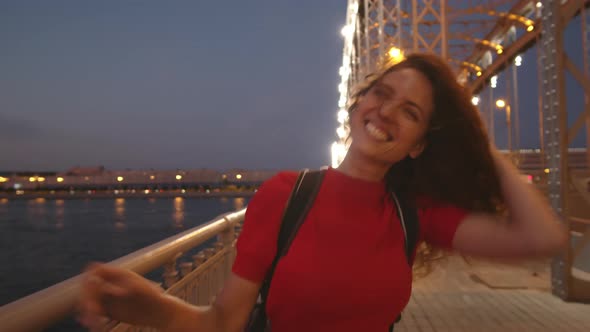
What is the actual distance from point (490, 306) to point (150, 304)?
473cm

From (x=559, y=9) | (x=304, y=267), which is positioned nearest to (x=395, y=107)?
(x=304, y=267)

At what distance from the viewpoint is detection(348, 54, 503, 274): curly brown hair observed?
1460 millimetres

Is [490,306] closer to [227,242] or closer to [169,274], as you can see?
[227,242]

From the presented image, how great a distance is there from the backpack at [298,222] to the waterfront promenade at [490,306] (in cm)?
260

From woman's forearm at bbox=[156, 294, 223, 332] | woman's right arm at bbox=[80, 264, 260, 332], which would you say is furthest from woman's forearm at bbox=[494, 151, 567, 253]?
woman's forearm at bbox=[156, 294, 223, 332]

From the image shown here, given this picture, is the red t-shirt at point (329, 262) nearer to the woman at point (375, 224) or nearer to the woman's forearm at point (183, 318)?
the woman at point (375, 224)

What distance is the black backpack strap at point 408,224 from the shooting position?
4.28 ft

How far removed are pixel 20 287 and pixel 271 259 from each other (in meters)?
27.5

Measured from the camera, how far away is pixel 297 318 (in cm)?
116

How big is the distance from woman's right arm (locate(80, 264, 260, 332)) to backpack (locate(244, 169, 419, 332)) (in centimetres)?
4

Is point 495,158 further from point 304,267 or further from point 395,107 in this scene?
point 304,267

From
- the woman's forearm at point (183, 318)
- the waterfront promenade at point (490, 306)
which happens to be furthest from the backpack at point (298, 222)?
the waterfront promenade at point (490, 306)

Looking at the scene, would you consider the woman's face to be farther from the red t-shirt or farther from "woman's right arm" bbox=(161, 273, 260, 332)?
"woman's right arm" bbox=(161, 273, 260, 332)

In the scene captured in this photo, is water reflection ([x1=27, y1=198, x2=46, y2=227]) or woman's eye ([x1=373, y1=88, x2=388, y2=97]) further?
water reflection ([x1=27, y1=198, x2=46, y2=227])
